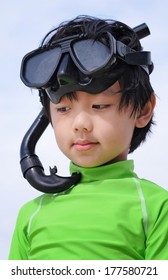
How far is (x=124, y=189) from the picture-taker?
258 cm

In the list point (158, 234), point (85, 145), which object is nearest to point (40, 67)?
point (85, 145)

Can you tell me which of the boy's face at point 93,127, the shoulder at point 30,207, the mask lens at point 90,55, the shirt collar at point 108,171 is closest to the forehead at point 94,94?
the boy's face at point 93,127

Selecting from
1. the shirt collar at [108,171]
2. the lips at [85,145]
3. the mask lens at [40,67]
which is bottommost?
the shirt collar at [108,171]

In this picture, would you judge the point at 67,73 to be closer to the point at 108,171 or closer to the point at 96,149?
the point at 96,149

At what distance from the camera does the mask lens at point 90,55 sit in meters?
2.57

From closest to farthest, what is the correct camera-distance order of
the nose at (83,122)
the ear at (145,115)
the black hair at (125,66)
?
the nose at (83,122) → the black hair at (125,66) → the ear at (145,115)

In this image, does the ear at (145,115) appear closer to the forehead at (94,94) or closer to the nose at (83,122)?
the forehead at (94,94)

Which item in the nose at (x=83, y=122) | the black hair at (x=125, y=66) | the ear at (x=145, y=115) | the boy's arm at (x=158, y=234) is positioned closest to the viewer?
the boy's arm at (x=158, y=234)

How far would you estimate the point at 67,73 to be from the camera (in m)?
2.58

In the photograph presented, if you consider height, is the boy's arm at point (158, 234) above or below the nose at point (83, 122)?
below

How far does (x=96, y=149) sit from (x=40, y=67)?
0.51m

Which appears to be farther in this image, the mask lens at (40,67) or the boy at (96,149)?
the mask lens at (40,67)
